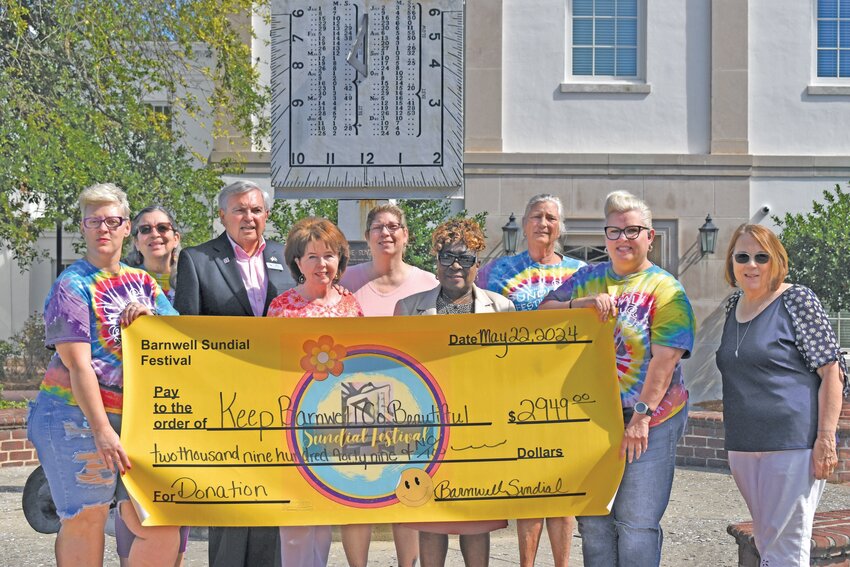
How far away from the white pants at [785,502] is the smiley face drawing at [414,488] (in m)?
1.41

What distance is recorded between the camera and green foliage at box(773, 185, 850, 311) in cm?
1652

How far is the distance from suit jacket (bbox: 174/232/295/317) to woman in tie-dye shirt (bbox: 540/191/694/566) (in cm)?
163

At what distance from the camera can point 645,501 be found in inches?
203

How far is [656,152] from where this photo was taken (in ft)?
58.3

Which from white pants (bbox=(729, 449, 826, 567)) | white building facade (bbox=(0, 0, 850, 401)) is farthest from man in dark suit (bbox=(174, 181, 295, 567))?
white building facade (bbox=(0, 0, 850, 401))

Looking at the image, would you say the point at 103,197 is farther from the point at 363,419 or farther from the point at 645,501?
the point at 645,501

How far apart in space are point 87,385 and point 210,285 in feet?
2.95

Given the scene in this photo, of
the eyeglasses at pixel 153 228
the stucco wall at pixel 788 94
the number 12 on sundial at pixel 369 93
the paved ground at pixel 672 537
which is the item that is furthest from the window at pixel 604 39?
the eyeglasses at pixel 153 228

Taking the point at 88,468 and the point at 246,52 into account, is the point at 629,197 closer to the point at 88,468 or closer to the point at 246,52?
the point at 88,468

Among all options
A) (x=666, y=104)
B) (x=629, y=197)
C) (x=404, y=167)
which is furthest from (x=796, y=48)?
(x=629, y=197)

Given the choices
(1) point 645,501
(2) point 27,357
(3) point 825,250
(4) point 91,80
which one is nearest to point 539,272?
(1) point 645,501

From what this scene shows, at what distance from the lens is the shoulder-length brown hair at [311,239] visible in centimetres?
548

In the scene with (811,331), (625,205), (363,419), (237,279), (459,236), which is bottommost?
(363,419)

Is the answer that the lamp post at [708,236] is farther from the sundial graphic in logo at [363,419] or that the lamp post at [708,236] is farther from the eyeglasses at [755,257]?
the sundial graphic in logo at [363,419]
